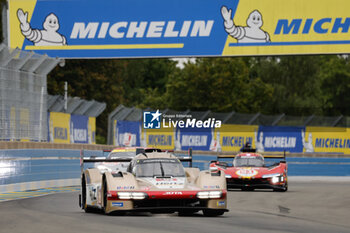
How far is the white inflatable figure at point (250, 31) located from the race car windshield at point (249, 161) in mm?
8830

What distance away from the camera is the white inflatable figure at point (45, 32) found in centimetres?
3531

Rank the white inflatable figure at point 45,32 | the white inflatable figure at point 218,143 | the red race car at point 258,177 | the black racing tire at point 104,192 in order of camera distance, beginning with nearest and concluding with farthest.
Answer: the black racing tire at point 104,192
the red race car at point 258,177
the white inflatable figure at point 45,32
the white inflatable figure at point 218,143

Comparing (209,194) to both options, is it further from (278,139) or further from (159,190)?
(278,139)

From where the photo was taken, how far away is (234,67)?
6688cm

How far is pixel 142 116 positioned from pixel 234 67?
28984 millimetres

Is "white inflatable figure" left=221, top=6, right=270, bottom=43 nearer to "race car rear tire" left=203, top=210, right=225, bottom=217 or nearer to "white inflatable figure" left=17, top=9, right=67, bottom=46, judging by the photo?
"white inflatable figure" left=17, top=9, right=67, bottom=46

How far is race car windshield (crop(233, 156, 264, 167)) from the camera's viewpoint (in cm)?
2483

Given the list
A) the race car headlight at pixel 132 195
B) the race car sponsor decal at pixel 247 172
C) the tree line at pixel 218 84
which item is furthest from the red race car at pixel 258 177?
the tree line at pixel 218 84

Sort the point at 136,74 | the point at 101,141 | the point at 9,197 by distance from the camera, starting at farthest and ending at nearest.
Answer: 1. the point at 136,74
2. the point at 101,141
3. the point at 9,197

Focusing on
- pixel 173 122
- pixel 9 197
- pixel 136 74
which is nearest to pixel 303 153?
pixel 173 122

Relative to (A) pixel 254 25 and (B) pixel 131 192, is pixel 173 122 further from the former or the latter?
(B) pixel 131 192

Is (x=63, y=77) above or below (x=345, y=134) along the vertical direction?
above

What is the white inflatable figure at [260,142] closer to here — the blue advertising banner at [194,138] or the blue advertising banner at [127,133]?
the blue advertising banner at [194,138]

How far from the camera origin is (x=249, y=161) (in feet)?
82.0
